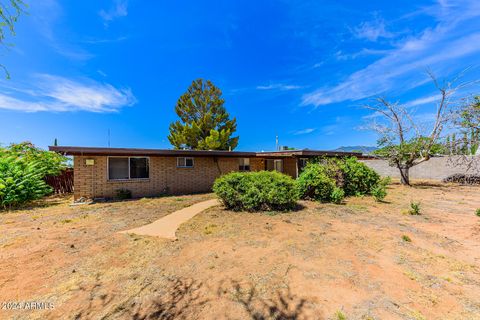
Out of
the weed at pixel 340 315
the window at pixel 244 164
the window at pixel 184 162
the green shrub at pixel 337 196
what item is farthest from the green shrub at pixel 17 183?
the green shrub at pixel 337 196

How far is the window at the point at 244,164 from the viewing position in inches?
571

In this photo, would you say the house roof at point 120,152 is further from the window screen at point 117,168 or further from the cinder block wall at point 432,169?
the cinder block wall at point 432,169

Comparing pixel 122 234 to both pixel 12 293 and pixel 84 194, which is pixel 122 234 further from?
pixel 84 194

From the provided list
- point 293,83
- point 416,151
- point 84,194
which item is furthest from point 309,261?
point 293,83

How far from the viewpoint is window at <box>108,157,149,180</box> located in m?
9.80

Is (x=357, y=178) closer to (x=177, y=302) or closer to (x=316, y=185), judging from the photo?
(x=316, y=185)

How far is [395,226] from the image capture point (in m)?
5.14

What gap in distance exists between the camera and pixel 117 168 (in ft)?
32.5

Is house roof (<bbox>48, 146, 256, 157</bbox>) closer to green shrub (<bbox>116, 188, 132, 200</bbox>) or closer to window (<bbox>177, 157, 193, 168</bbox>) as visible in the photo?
window (<bbox>177, 157, 193, 168</bbox>)

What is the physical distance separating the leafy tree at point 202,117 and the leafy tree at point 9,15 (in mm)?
20702

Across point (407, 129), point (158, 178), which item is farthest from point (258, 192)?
point (407, 129)

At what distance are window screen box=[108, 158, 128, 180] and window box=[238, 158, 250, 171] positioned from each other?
7332 mm

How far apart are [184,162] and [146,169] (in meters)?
2.13

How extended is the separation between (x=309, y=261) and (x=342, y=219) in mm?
3177
